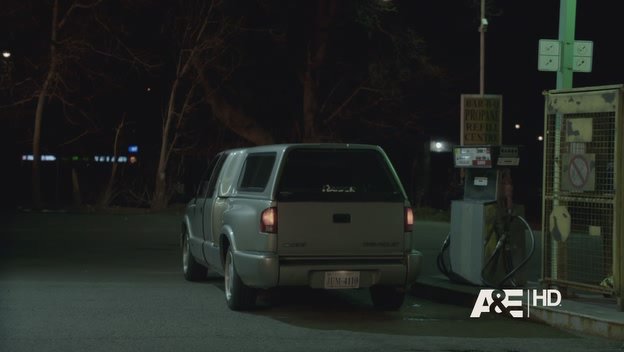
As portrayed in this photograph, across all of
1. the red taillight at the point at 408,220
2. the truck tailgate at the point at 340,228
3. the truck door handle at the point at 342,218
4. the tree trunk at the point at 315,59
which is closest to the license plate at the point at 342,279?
the truck tailgate at the point at 340,228

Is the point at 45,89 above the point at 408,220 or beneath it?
above

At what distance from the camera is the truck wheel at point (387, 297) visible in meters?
11.0

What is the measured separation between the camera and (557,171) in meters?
11.0

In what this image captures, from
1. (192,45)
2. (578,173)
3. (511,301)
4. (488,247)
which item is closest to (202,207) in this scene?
(488,247)

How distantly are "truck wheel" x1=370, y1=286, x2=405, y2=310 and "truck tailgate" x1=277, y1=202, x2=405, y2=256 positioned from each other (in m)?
0.85

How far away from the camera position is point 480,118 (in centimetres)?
1881

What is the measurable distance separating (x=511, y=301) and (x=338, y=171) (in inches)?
97.0

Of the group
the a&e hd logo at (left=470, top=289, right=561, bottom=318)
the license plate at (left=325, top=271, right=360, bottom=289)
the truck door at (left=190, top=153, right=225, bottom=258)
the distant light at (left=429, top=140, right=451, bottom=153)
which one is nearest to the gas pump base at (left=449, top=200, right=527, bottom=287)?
the a&e hd logo at (left=470, top=289, right=561, bottom=318)

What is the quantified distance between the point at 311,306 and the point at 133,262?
18.4 ft

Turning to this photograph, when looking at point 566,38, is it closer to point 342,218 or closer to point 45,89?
point 342,218

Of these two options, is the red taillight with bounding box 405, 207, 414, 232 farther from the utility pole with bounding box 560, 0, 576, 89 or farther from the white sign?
the utility pole with bounding box 560, 0, 576, 89

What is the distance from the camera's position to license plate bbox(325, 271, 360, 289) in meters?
10.1

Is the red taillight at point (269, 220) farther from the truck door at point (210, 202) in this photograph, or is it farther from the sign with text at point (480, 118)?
the sign with text at point (480, 118)

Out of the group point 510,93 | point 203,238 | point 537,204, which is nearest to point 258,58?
point 537,204
